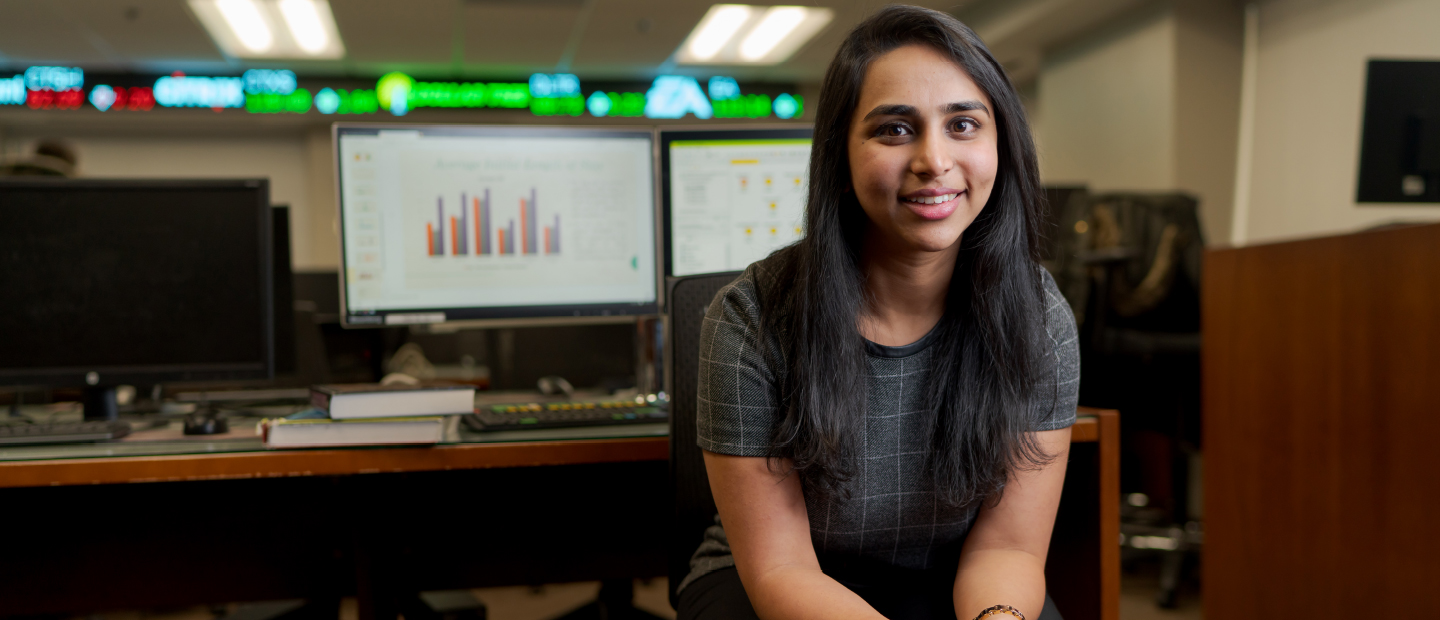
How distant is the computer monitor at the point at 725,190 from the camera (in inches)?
62.4

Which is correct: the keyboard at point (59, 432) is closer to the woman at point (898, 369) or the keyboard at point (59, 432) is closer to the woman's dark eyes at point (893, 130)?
Answer: the woman at point (898, 369)

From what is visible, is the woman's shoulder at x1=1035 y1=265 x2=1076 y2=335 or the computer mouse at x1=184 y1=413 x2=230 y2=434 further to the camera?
the computer mouse at x1=184 y1=413 x2=230 y2=434

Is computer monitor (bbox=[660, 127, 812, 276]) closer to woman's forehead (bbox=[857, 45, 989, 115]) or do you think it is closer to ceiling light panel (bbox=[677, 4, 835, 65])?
woman's forehead (bbox=[857, 45, 989, 115])

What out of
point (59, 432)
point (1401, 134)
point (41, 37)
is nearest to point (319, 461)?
point (59, 432)

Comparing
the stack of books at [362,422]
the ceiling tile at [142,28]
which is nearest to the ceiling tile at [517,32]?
the ceiling tile at [142,28]

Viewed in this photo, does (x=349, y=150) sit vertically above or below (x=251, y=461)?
above

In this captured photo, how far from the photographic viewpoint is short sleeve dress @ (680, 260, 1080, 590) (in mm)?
962

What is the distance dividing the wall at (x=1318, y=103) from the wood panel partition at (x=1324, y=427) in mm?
2057

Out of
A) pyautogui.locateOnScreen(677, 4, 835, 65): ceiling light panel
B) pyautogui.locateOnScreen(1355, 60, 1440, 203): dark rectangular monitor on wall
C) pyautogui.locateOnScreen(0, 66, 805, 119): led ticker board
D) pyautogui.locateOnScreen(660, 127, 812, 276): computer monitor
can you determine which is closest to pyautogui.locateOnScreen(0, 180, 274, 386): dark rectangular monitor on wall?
pyautogui.locateOnScreen(660, 127, 812, 276): computer monitor

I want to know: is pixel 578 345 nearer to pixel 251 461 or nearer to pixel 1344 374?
pixel 251 461

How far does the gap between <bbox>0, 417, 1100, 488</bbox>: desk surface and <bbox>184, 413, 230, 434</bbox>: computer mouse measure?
0.22 feet

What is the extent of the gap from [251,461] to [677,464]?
21.8 inches

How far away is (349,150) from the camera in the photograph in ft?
4.98

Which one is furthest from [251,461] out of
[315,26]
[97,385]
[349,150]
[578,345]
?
[315,26]
